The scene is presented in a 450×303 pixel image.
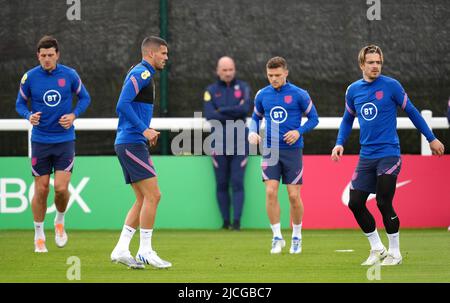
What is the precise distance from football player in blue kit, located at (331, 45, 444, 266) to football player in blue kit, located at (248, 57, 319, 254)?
4.42 ft

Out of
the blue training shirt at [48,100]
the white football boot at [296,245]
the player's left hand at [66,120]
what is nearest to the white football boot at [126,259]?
the white football boot at [296,245]

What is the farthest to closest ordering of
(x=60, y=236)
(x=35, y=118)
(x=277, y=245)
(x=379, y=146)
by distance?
1. (x=60, y=236)
2. (x=35, y=118)
3. (x=277, y=245)
4. (x=379, y=146)

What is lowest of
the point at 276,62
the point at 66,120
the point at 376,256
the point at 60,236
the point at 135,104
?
the point at 60,236

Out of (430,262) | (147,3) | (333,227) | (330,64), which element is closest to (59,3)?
(147,3)

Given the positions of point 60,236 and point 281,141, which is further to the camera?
point 60,236

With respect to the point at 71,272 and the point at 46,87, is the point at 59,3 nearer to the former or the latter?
the point at 46,87

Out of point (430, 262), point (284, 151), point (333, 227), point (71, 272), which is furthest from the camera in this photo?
point (333, 227)

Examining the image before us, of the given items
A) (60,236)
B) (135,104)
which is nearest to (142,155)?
(135,104)

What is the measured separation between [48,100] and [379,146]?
3.75 meters

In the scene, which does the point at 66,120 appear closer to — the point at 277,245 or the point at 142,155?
the point at 142,155

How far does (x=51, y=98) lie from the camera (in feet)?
38.4

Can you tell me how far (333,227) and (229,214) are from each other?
139 centimetres

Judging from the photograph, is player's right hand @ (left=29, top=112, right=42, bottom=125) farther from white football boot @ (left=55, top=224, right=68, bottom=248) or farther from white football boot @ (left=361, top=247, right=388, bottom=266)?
white football boot @ (left=361, top=247, right=388, bottom=266)

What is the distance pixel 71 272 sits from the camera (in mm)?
9422
